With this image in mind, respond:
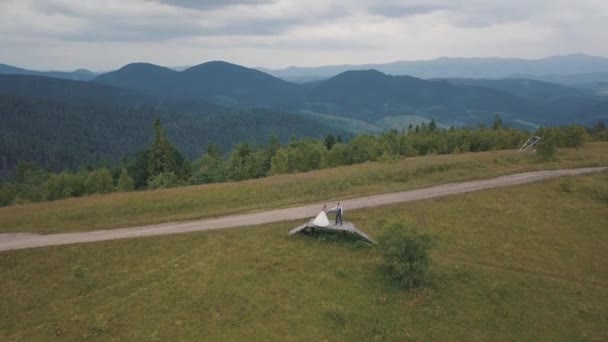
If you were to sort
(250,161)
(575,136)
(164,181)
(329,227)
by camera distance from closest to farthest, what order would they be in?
(329,227) → (575,136) → (164,181) → (250,161)

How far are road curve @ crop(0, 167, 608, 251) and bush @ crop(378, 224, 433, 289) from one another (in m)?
11.2

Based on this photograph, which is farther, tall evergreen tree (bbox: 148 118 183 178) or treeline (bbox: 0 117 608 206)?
tall evergreen tree (bbox: 148 118 183 178)

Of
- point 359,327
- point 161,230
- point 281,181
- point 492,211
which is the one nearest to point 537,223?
point 492,211

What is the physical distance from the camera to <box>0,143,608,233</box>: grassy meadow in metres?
39.2

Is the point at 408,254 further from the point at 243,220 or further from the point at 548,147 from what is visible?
the point at 548,147

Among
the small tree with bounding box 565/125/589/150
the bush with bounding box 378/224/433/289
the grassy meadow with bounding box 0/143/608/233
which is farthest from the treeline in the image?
the bush with bounding box 378/224/433/289

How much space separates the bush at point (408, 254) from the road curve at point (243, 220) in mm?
11165

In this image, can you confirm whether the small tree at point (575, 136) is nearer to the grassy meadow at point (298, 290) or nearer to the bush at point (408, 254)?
the grassy meadow at point (298, 290)

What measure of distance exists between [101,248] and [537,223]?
1463 inches

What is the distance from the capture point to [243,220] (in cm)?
3766

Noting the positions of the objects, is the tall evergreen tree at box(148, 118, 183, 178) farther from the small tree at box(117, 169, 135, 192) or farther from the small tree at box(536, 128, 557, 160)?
the small tree at box(536, 128, 557, 160)

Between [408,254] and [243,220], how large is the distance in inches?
599

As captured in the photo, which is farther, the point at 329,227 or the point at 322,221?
the point at 329,227

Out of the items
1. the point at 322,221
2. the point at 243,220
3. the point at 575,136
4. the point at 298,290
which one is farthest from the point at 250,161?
the point at 298,290
